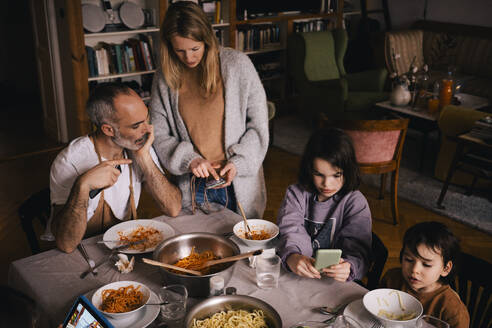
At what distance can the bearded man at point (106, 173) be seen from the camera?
5.67 feet

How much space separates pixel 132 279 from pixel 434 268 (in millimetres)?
1041

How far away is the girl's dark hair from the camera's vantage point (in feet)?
5.66

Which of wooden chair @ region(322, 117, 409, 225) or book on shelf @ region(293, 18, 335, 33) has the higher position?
book on shelf @ region(293, 18, 335, 33)

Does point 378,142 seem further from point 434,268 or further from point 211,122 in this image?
point 434,268

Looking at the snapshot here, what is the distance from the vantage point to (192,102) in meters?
2.05

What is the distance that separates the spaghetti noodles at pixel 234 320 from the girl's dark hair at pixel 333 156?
647mm

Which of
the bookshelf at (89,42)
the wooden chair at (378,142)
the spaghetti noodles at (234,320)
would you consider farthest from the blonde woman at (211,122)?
the bookshelf at (89,42)

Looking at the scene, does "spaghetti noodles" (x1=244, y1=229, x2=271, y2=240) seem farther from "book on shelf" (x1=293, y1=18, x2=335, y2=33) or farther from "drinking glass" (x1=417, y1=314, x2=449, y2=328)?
"book on shelf" (x1=293, y1=18, x2=335, y2=33)

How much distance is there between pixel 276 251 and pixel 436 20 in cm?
599

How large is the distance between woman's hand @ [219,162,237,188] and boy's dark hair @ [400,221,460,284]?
2.51 ft

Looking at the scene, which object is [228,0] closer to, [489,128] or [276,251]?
[489,128]

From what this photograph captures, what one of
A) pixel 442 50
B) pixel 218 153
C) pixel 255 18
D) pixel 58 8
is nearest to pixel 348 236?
pixel 218 153

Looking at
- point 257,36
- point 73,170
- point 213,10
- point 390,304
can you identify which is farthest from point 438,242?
point 257,36

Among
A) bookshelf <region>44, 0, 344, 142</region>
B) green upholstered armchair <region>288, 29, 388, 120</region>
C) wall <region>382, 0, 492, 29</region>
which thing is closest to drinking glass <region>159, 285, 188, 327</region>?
bookshelf <region>44, 0, 344, 142</region>
